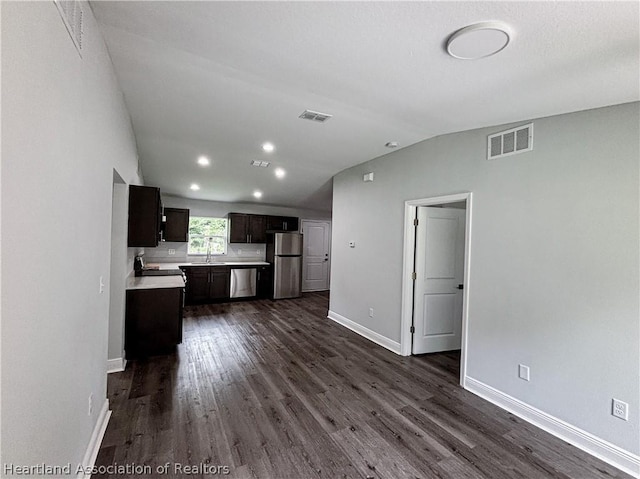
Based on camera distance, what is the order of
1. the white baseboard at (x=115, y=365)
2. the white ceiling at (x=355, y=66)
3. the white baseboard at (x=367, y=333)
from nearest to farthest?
the white ceiling at (x=355, y=66), the white baseboard at (x=115, y=365), the white baseboard at (x=367, y=333)

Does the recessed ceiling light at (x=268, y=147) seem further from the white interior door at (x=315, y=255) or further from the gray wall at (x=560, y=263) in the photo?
the white interior door at (x=315, y=255)

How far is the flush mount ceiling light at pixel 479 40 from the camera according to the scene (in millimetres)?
1562

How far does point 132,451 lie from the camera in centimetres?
203

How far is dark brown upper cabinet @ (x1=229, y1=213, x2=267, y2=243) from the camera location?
7.31m

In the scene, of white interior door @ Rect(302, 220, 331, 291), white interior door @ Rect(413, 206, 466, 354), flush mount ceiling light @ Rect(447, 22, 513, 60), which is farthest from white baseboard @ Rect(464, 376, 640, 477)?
white interior door @ Rect(302, 220, 331, 291)

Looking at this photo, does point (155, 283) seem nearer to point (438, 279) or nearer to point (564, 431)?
point (438, 279)

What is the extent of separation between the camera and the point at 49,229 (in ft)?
3.91

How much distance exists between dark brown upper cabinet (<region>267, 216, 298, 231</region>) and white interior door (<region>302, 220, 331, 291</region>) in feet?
1.21

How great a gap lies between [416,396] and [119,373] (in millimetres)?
3150

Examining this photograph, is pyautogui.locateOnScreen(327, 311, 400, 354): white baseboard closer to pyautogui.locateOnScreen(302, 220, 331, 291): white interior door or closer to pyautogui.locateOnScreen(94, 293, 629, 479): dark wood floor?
pyautogui.locateOnScreen(94, 293, 629, 479): dark wood floor

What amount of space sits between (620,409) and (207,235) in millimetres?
7342

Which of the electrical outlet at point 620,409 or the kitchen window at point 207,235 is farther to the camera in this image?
the kitchen window at point 207,235

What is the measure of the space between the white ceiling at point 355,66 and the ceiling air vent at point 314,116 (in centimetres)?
8

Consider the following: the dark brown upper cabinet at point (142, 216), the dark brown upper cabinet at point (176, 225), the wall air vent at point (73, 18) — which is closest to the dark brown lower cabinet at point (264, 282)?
the dark brown upper cabinet at point (176, 225)
